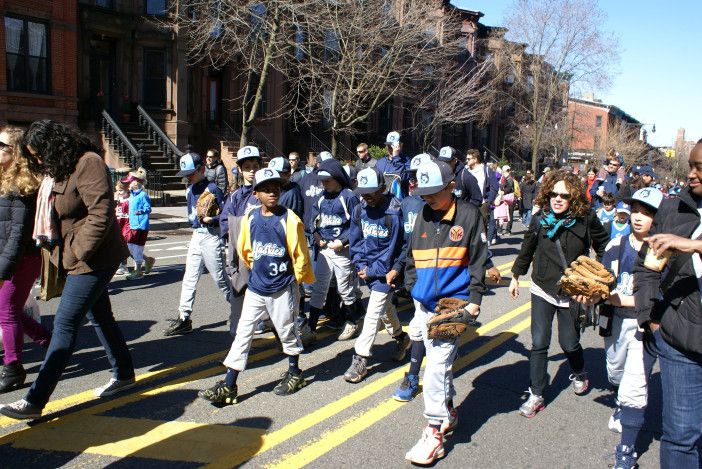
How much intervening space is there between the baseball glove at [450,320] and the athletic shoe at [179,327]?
3661 millimetres

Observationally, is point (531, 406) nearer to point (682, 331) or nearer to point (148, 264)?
point (682, 331)

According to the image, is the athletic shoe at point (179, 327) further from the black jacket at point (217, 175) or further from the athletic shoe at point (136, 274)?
the black jacket at point (217, 175)

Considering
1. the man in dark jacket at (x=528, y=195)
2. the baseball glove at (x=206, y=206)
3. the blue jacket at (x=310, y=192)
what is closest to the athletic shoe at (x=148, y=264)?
the blue jacket at (x=310, y=192)

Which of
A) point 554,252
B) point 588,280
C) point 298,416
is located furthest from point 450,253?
point 298,416

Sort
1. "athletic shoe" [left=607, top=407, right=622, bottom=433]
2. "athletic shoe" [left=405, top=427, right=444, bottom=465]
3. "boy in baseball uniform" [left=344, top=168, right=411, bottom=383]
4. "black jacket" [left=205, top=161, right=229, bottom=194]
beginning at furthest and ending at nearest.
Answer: "black jacket" [left=205, top=161, right=229, bottom=194]
"boy in baseball uniform" [left=344, top=168, right=411, bottom=383]
"athletic shoe" [left=607, top=407, right=622, bottom=433]
"athletic shoe" [left=405, top=427, right=444, bottom=465]

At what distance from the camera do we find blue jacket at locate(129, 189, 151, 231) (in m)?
10.2

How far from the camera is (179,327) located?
22.6 feet

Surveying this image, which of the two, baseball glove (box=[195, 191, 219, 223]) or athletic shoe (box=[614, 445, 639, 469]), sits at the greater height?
baseball glove (box=[195, 191, 219, 223])

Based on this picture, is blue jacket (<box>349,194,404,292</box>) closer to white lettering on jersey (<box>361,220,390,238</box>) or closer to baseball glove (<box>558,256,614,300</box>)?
white lettering on jersey (<box>361,220,390,238</box>)

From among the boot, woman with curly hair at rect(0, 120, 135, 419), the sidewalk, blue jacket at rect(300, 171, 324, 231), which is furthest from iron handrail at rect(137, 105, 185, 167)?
woman with curly hair at rect(0, 120, 135, 419)

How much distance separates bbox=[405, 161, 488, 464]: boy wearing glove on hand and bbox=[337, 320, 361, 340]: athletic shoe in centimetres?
248

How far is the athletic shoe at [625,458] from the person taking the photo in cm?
403

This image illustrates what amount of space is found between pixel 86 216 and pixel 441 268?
2607 millimetres

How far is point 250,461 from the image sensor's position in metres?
3.95
